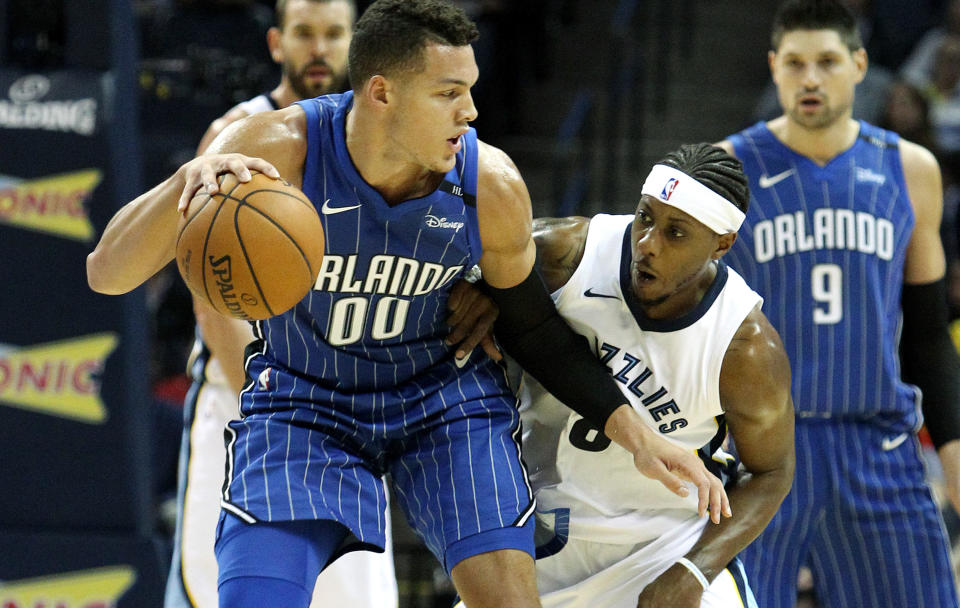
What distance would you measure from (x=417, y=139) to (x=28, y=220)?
234 cm

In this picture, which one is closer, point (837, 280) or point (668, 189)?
point (668, 189)

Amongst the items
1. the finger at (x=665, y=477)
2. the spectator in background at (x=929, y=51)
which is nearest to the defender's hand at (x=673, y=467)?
the finger at (x=665, y=477)

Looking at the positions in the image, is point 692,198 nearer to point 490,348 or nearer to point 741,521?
point 490,348

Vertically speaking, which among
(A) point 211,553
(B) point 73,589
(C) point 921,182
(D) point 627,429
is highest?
(C) point 921,182

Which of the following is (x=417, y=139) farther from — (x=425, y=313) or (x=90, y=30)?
(x=90, y=30)

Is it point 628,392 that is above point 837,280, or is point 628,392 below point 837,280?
below

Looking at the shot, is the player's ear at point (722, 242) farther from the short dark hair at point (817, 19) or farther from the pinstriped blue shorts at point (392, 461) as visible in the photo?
the short dark hair at point (817, 19)

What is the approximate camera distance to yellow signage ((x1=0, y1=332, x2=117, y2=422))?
5105 millimetres

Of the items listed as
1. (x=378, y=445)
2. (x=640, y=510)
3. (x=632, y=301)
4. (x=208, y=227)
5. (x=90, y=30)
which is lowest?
(x=640, y=510)

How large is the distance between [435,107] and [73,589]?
290 centimetres

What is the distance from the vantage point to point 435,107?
11.0 ft

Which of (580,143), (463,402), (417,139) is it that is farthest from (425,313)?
(580,143)

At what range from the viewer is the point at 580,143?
932 centimetres

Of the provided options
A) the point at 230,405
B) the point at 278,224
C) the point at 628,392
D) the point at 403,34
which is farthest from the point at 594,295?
the point at 230,405
